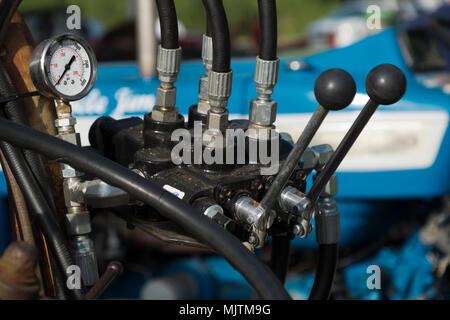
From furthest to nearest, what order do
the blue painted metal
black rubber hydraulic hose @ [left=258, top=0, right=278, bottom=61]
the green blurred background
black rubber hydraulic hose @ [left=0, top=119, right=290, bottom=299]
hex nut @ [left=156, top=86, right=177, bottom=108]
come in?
the green blurred background, the blue painted metal, hex nut @ [left=156, top=86, right=177, bottom=108], black rubber hydraulic hose @ [left=258, top=0, right=278, bottom=61], black rubber hydraulic hose @ [left=0, top=119, right=290, bottom=299]

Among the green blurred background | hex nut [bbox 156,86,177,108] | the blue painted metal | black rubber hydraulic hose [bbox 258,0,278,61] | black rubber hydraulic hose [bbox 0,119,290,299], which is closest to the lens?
black rubber hydraulic hose [bbox 0,119,290,299]

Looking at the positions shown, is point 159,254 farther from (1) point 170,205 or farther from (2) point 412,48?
(1) point 170,205

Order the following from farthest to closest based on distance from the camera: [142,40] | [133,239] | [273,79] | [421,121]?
[133,239], [142,40], [421,121], [273,79]

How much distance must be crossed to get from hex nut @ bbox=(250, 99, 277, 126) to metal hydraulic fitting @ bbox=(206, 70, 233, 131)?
46 mm

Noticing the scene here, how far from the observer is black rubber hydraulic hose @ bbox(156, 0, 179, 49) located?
2.90 ft

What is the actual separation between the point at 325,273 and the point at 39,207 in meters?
0.52

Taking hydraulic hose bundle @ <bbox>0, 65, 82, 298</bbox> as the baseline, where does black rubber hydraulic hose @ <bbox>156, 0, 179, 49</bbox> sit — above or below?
above

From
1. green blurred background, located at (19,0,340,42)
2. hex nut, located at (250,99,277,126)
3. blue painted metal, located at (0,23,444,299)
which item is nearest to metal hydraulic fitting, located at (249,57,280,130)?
hex nut, located at (250,99,277,126)

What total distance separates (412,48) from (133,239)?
145 centimetres

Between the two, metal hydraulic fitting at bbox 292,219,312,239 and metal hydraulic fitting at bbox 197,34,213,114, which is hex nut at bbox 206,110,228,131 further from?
metal hydraulic fitting at bbox 292,219,312,239

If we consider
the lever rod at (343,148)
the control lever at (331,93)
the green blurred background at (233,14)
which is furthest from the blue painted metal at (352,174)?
the green blurred background at (233,14)

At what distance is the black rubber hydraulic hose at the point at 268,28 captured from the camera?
0.84 meters

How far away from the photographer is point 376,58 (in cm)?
237

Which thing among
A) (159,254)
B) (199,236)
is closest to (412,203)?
(159,254)
